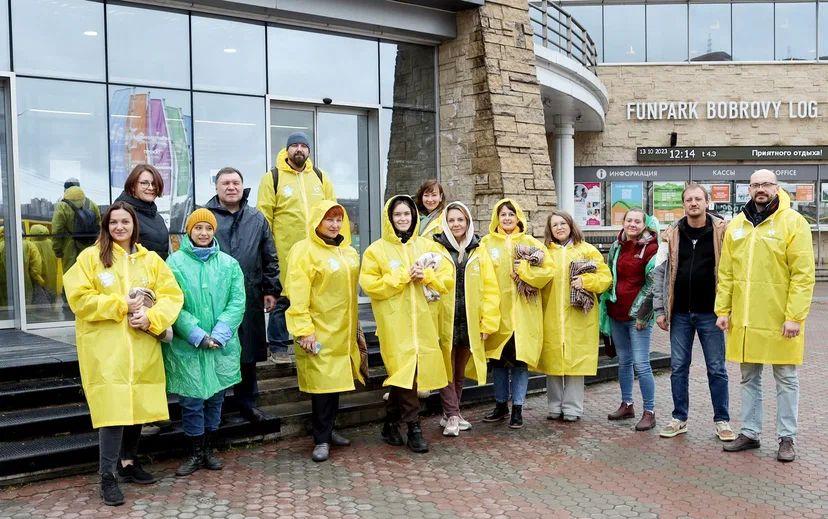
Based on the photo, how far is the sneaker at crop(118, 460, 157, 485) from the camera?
16.4 feet

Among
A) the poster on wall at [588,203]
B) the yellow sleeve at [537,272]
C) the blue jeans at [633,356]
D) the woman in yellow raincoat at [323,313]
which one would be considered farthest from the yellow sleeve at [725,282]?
the poster on wall at [588,203]

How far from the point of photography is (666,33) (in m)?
24.6

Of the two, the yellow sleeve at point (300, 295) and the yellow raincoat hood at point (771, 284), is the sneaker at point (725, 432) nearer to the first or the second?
the yellow raincoat hood at point (771, 284)

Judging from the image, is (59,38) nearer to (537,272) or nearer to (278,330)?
(278,330)

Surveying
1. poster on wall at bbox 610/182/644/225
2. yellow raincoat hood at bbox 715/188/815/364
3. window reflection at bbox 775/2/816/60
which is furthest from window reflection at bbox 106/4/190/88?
window reflection at bbox 775/2/816/60

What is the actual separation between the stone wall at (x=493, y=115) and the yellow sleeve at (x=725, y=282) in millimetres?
4178

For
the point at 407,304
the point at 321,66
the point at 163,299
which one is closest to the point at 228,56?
the point at 321,66

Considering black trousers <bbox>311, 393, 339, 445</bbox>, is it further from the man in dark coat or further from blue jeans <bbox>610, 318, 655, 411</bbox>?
blue jeans <bbox>610, 318, 655, 411</bbox>

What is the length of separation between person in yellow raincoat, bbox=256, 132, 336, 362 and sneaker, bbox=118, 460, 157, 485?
79.2 inches

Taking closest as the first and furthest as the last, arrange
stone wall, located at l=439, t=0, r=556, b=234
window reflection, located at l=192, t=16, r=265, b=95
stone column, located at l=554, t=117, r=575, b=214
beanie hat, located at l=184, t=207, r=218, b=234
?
beanie hat, located at l=184, t=207, r=218, b=234
window reflection, located at l=192, t=16, r=265, b=95
stone wall, located at l=439, t=0, r=556, b=234
stone column, located at l=554, t=117, r=575, b=214

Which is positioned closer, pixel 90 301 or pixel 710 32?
pixel 90 301

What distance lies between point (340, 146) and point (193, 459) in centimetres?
590

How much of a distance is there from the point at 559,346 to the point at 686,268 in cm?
124

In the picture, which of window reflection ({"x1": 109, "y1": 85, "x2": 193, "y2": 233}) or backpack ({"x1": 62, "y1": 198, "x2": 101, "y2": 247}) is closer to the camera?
backpack ({"x1": 62, "y1": 198, "x2": 101, "y2": 247})
